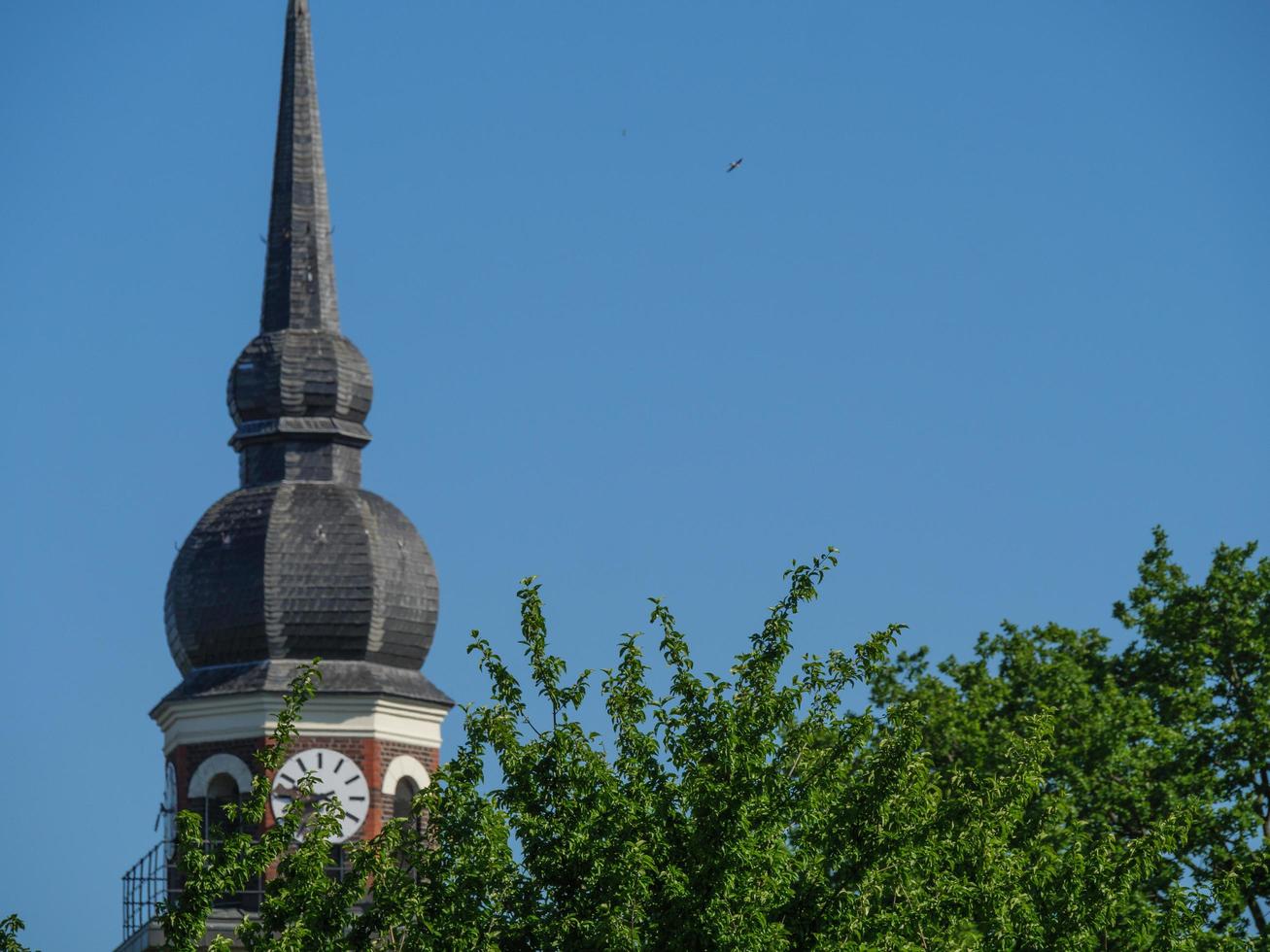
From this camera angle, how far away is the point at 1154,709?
57.4 metres

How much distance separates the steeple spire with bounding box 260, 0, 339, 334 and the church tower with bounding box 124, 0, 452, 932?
1224 mm

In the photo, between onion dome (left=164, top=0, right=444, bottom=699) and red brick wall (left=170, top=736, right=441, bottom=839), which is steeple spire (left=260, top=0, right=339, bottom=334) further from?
red brick wall (left=170, top=736, right=441, bottom=839)

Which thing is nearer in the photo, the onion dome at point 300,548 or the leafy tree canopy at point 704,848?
the leafy tree canopy at point 704,848

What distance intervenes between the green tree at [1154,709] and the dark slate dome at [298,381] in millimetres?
10409

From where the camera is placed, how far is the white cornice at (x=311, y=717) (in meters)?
54.7

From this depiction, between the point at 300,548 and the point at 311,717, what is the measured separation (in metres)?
2.74

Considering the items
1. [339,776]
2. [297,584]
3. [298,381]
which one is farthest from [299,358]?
[339,776]

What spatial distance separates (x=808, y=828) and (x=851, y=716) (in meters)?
1.82

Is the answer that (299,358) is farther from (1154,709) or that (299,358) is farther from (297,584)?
(1154,709)

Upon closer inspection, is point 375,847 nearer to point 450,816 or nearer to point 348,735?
point 450,816

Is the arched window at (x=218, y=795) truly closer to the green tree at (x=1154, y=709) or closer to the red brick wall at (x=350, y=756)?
the red brick wall at (x=350, y=756)

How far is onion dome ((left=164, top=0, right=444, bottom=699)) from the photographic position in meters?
54.8

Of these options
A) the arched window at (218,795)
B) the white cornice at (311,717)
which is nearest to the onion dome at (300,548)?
the white cornice at (311,717)

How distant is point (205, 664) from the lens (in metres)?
55.7
